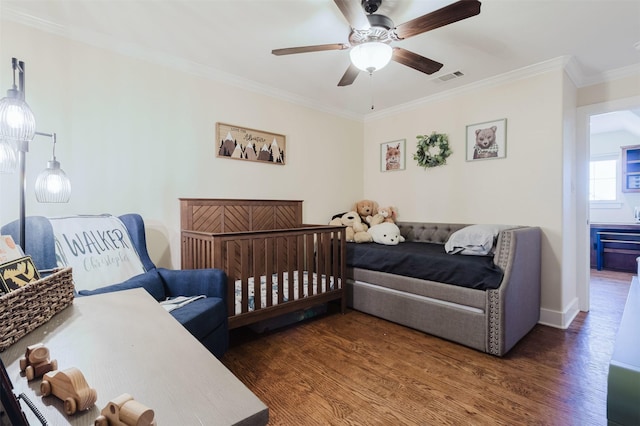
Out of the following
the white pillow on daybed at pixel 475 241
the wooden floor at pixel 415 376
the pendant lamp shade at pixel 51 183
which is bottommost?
the wooden floor at pixel 415 376

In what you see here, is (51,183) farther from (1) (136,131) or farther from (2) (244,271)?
(2) (244,271)

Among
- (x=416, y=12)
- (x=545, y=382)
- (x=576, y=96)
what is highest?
(x=416, y=12)

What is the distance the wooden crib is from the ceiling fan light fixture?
1431 millimetres

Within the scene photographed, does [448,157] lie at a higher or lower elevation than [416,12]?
lower

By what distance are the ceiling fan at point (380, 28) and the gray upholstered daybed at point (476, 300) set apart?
5.15 ft

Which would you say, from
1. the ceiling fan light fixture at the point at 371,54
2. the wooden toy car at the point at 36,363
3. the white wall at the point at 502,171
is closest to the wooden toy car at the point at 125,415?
the wooden toy car at the point at 36,363

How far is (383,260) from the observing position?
2.91 meters

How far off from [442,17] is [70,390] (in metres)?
2.10

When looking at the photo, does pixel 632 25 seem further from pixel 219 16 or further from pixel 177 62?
pixel 177 62

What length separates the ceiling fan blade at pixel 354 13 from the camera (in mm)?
1574

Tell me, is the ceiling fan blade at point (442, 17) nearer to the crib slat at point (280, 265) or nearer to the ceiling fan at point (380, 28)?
the ceiling fan at point (380, 28)

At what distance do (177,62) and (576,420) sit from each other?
375 cm

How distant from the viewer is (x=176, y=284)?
2104 mm

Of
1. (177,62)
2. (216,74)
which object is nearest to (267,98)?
(216,74)
